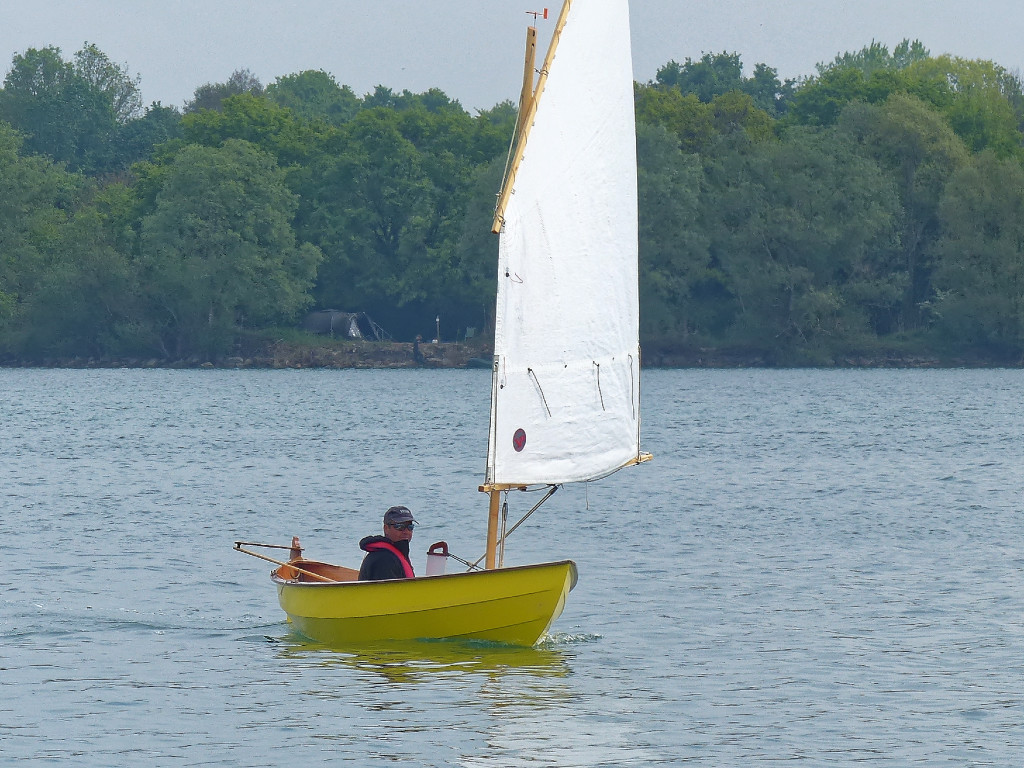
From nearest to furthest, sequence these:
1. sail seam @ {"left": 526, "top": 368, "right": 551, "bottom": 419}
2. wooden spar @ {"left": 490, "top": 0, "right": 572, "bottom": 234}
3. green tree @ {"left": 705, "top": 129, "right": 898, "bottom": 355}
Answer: wooden spar @ {"left": 490, "top": 0, "right": 572, "bottom": 234}
sail seam @ {"left": 526, "top": 368, "right": 551, "bottom": 419}
green tree @ {"left": 705, "top": 129, "right": 898, "bottom": 355}

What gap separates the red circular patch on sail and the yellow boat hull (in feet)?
5.04

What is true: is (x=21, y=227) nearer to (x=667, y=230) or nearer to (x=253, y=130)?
(x=253, y=130)

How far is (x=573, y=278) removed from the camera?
73.2ft

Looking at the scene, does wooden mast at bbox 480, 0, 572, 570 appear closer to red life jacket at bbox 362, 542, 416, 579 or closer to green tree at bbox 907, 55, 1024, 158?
red life jacket at bbox 362, 542, 416, 579

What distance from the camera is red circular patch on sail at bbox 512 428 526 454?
71.3ft

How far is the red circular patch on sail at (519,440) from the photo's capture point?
21719 millimetres

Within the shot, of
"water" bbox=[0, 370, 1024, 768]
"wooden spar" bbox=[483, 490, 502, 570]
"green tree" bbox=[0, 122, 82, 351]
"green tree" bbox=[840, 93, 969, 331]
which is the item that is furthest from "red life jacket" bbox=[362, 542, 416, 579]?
"green tree" bbox=[0, 122, 82, 351]

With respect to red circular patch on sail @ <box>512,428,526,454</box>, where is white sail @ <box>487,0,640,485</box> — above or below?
above

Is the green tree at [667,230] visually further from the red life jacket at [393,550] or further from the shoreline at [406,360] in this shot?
the red life jacket at [393,550]

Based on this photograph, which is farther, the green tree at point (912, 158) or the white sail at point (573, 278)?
the green tree at point (912, 158)

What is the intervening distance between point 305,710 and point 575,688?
3495 millimetres

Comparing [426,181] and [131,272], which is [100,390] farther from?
[426,181]

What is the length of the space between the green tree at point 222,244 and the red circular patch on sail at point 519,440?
116771 mm

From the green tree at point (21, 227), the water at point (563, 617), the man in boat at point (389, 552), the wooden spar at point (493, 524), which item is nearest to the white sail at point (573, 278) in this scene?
the wooden spar at point (493, 524)
